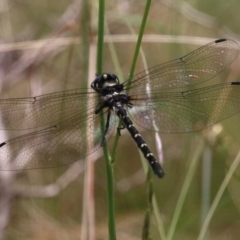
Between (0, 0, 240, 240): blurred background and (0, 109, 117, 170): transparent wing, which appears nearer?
(0, 109, 117, 170): transparent wing

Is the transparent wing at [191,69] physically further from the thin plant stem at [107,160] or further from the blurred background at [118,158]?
the thin plant stem at [107,160]

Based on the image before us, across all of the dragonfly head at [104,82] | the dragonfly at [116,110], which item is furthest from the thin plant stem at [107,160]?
the dragonfly head at [104,82]

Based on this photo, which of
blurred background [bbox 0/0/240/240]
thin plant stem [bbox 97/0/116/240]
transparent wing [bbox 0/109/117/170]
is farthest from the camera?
blurred background [bbox 0/0/240/240]

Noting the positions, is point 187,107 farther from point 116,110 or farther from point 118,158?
point 118,158

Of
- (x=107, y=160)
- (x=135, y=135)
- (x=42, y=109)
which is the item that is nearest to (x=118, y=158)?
(x=135, y=135)

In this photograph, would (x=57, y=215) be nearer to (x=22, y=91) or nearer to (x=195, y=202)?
(x=195, y=202)

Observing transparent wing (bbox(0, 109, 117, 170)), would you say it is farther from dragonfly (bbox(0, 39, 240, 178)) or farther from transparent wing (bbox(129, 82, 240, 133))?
transparent wing (bbox(129, 82, 240, 133))

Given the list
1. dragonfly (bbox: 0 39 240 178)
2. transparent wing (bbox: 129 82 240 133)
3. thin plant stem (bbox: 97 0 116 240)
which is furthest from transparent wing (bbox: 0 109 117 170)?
thin plant stem (bbox: 97 0 116 240)
